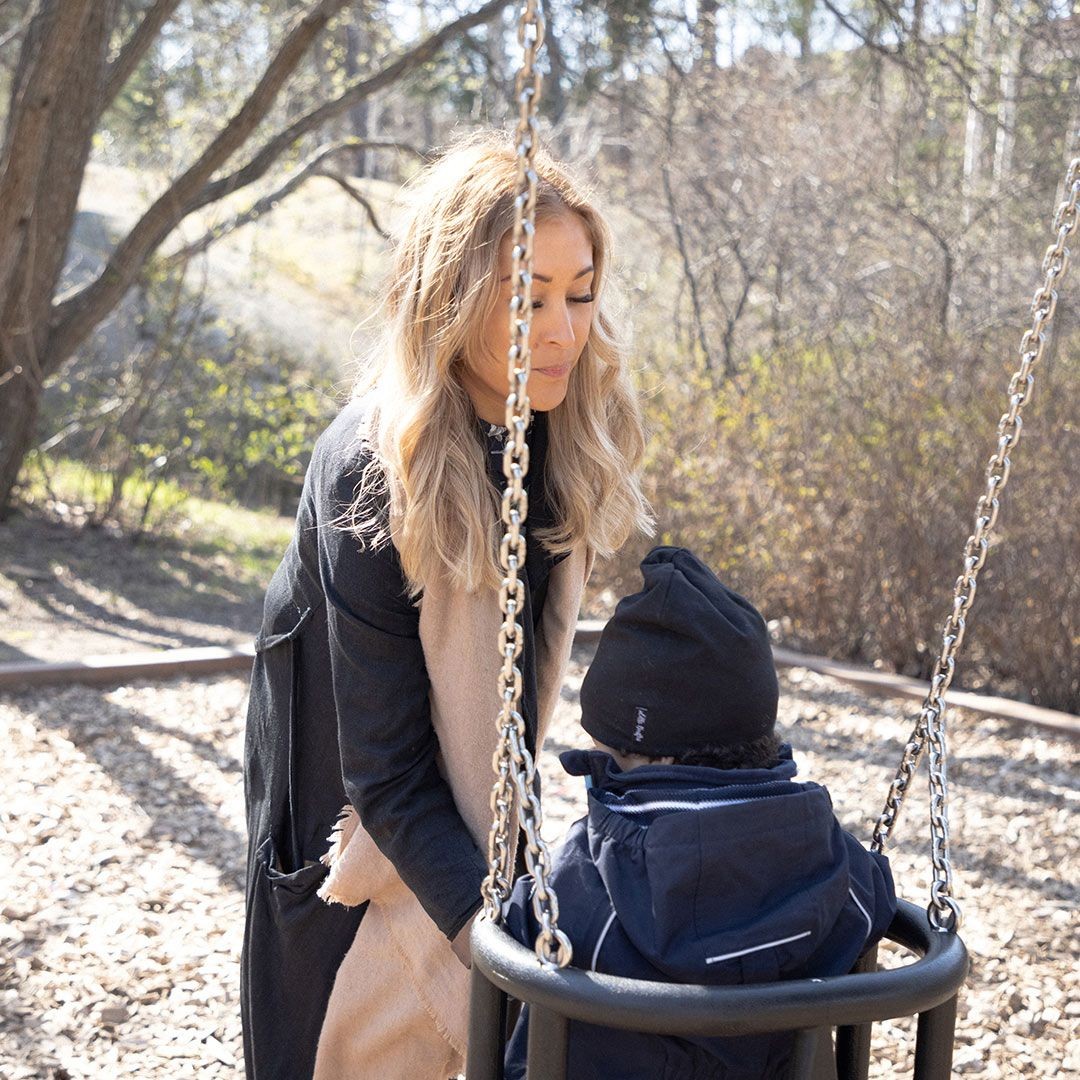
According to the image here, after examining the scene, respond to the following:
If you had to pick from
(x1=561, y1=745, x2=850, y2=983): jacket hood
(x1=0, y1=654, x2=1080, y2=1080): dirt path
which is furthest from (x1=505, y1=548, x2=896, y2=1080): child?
(x1=0, y1=654, x2=1080, y2=1080): dirt path

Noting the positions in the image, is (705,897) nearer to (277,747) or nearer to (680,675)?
(680,675)

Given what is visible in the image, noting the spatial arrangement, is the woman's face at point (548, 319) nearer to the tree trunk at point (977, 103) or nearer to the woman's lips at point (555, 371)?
the woman's lips at point (555, 371)

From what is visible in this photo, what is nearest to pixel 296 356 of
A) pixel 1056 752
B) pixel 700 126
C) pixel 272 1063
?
pixel 700 126

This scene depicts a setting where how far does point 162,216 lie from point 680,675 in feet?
21.5

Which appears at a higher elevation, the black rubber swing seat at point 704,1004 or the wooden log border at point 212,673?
the black rubber swing seat at point 704,1004

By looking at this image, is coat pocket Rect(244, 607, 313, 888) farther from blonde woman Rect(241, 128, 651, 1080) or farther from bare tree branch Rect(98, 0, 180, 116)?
bare tree branch Rect(98, 0, 180, 116)

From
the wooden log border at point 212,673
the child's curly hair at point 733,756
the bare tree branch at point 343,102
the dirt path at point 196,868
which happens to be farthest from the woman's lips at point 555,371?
the bare tree branch at point 343,102

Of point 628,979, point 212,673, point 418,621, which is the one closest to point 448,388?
point 418,621

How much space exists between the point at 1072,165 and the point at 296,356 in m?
12.1

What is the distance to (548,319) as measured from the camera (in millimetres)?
1742

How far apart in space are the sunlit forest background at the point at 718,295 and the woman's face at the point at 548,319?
179cm

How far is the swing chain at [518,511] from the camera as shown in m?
1.34

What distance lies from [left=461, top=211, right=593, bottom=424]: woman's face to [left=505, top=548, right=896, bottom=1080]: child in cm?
34

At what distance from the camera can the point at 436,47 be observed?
7.49m
